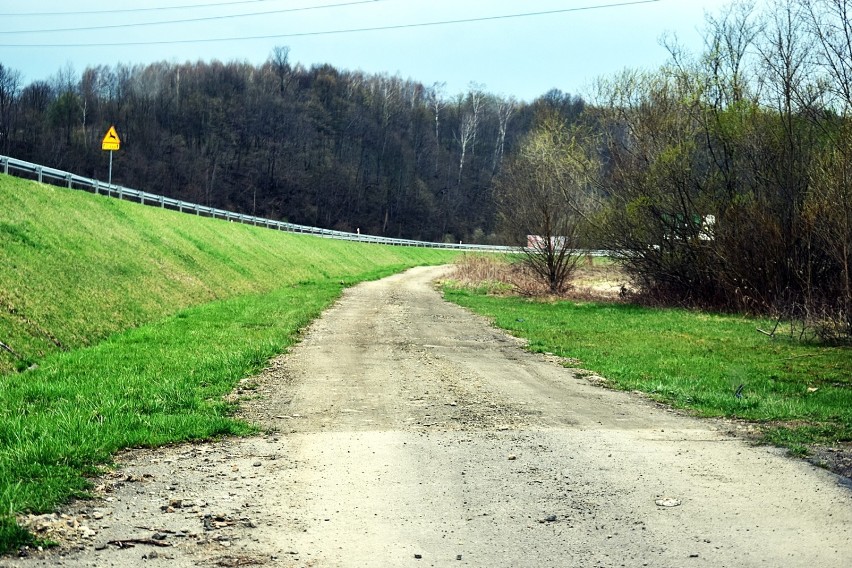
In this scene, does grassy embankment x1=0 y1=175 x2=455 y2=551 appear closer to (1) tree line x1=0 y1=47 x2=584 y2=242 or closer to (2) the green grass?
(2) the green grass

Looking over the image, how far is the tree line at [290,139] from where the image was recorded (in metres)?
98.1

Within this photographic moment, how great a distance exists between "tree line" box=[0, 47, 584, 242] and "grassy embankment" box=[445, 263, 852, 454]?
79.8 meters

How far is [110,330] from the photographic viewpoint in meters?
16.4

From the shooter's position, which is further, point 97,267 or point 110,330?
point 97,267

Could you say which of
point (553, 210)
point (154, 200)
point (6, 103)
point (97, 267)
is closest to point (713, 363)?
point (97, 267)

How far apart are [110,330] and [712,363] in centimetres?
Result: 1187

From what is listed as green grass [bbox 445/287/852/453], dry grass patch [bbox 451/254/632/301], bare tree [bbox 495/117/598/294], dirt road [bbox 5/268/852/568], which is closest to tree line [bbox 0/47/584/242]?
dry grass patch [bbox 451/254/632/301]

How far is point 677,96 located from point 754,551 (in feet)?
95.0

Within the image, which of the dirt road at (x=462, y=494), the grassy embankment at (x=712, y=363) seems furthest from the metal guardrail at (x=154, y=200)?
the dirt road at (x=462, y=494)

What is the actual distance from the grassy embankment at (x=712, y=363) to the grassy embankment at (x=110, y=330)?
5.85m

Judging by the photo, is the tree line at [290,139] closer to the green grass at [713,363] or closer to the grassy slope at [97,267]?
the grassy slope at [97,267]

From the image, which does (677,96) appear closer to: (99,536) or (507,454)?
(507,454)

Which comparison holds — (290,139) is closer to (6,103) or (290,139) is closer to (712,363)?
(6,103)

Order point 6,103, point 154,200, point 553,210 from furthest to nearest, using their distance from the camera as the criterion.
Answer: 1. point 6,103
2. point 154,200
3. point 553,210
